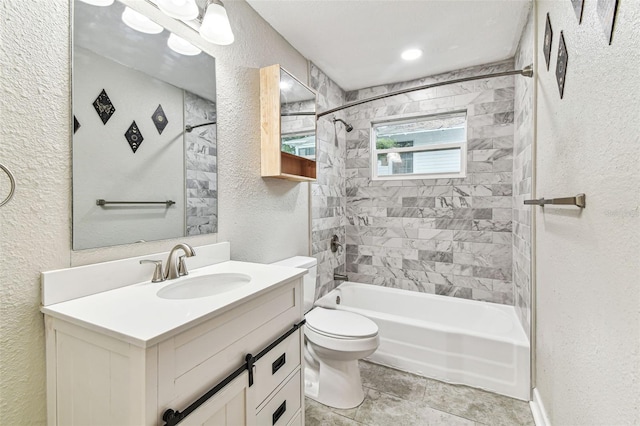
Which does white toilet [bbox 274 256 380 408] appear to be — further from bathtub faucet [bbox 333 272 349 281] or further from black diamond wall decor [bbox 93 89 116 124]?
black diamond wall decor [bbox 93 89 116 124]

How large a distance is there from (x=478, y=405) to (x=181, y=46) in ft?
8.76

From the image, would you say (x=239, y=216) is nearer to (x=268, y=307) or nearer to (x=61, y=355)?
(x=268, y=307)

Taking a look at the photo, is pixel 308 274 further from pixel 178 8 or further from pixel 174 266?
pixel 178 8

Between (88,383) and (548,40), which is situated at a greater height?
(548,40)

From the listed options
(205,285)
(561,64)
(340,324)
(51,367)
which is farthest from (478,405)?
(51,367)

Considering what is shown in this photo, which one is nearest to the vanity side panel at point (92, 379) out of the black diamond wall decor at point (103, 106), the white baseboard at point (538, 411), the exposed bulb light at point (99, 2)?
the black diamond wall decor at point (103, 106)

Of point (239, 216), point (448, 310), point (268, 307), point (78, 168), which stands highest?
point (78, 168)

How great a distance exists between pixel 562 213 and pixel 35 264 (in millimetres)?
1982

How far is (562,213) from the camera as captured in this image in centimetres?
122

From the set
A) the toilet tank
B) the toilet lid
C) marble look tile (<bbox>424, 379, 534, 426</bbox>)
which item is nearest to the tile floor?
marble look tile (<bbox>424, 379, 534, 426</bbox>)

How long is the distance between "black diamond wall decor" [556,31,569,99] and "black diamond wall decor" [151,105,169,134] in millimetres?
1745

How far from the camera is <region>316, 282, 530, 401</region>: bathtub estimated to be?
1.89m

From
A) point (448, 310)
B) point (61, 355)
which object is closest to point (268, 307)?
point (61, 355)

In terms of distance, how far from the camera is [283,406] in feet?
4.03
